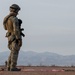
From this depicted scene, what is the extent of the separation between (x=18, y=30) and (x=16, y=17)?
0.64 metres

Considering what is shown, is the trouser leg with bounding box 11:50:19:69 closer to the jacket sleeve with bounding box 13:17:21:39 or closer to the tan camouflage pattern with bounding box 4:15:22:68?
the tan camouflage pattern with bounding box 4:15:22:68

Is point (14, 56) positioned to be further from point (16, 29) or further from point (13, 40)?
point (16, 29)

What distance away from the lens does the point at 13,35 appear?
15.5 metres

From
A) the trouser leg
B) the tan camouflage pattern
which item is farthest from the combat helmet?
the trouser leg

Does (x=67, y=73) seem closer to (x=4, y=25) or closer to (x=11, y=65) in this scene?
(x=11, y=65)

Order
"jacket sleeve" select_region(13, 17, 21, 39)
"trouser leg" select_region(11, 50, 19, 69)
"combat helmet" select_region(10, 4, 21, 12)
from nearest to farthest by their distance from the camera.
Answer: "jacket sleeve" select_region(13, 17, 21, 39) → "trouser leg" select_region(11, 50, 19, 69) → "combat helmet" select_region(10, 4, 21, 12)

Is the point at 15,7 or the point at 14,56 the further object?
the point at 15,7

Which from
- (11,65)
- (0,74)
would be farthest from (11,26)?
(0,74)

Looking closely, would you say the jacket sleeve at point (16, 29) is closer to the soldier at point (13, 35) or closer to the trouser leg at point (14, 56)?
the soldier at point (13, 35)

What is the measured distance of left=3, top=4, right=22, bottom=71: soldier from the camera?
15.3 meters

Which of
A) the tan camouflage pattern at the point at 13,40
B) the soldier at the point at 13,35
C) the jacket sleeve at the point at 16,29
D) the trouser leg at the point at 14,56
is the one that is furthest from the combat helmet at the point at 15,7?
the trouser leg at the point at 14,56

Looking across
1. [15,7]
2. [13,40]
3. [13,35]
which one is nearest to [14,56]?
[13,40]

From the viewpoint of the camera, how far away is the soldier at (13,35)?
50.3 ft

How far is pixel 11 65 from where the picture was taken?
15359 millimetres
